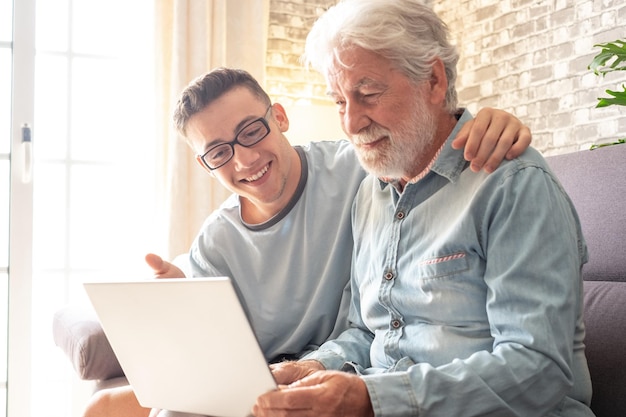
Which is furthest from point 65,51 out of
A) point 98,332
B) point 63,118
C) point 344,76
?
point 344,76

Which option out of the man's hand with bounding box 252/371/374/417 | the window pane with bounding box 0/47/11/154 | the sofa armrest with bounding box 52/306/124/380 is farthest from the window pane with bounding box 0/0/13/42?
the man's hand with bounding box 252/371/374/417

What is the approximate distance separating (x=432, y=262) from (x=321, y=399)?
1.17 ft

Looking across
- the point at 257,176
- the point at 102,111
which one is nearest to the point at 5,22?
the point at 102,111

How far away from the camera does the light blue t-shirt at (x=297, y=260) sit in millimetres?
1829

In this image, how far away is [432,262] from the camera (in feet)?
4.55

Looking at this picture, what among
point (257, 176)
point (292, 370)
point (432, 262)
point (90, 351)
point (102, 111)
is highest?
point (102, 111)

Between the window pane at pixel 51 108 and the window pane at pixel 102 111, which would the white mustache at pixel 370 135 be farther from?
the window pane at pixel 51 108

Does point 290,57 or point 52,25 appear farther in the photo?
point 290,57

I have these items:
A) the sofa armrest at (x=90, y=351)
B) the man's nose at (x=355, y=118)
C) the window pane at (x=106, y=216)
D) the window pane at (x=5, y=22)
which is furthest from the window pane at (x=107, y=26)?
the man's nose at (x=355, y=118)

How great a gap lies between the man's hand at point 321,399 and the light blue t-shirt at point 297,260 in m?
0.62

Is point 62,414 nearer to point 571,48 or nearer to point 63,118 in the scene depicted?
point 63,118

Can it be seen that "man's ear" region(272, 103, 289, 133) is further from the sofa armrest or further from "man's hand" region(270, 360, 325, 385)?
the sofa armrest

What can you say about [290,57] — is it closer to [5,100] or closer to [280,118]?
[5,100]

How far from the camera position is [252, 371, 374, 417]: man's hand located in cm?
114
